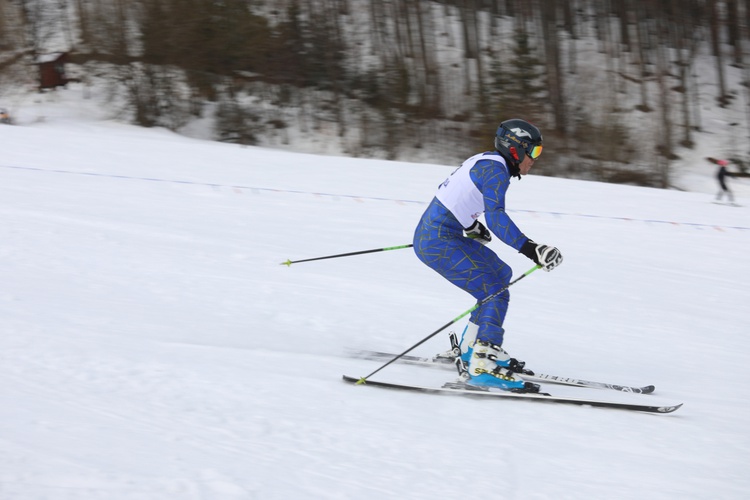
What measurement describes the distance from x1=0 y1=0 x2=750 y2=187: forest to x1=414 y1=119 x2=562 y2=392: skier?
1260 centimetres

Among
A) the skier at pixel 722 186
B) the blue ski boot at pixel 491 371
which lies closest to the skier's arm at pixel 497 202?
the blue ski boot at pixel 491 371

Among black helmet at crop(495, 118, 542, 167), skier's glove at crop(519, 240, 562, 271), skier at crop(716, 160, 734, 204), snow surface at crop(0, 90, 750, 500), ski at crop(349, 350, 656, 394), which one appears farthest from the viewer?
skier at crop(716, 160, 734, 204)

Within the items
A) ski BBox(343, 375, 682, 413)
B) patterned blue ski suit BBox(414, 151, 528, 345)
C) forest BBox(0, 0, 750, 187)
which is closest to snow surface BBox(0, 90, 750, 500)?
ski BBox(343, 375, 682, 413)

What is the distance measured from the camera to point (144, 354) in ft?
13.8

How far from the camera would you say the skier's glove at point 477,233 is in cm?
416

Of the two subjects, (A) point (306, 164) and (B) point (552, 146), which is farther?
(B) point (552, 146)

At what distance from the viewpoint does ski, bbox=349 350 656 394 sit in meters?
4.35

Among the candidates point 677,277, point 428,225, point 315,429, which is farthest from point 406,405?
point 677,277

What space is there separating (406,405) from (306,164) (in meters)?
7.48

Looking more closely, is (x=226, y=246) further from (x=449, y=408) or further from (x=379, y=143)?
(x=379, y=143)

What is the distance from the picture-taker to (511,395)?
4.02 meters

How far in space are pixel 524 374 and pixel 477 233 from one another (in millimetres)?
864

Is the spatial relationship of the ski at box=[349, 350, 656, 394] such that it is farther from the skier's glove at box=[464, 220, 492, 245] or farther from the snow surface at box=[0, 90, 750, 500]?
the skier's glove at box=[464, 220, 492, 245]

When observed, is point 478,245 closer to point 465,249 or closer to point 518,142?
point 465,249
